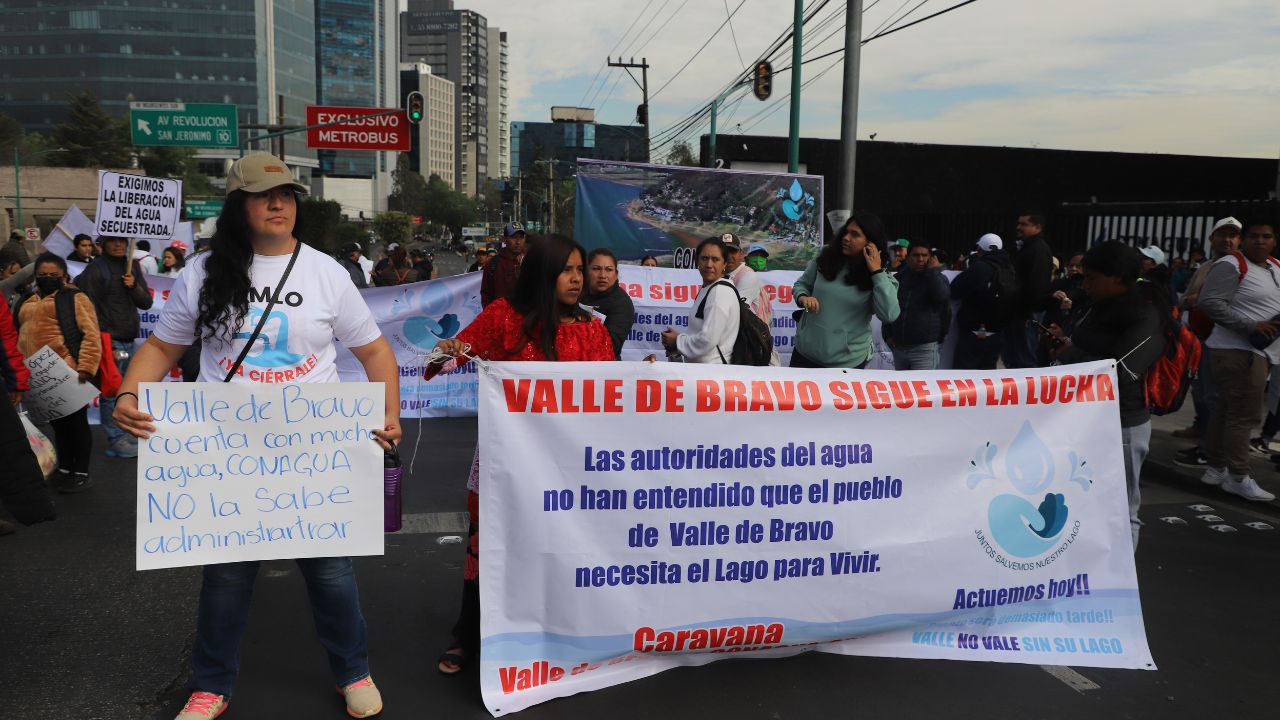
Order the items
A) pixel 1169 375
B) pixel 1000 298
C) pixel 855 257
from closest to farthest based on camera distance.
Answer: pixel 1169 375 < pixel 855 257 < pixel 1000 298

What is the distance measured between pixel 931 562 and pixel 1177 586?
2170 millimetres

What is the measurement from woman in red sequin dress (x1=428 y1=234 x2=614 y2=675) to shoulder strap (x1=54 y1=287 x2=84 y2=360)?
407cm

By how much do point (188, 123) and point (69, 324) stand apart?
74.2 ft

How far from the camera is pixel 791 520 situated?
11.8 ft

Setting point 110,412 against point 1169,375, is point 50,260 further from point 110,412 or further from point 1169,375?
point 1169,375

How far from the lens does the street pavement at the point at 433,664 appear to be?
3564 millimetres

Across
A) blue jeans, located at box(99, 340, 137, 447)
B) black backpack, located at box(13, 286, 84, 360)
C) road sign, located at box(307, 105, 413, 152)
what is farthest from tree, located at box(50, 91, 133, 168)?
black backpack, located at box(13, 286, 84, 360)

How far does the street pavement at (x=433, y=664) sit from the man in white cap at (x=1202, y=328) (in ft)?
6.75

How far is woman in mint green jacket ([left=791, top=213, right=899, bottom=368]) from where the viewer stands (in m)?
5.61

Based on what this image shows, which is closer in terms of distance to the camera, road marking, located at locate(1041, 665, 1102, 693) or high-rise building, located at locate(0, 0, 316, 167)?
road marking, located at locate(1041, 665, 1102, 693)

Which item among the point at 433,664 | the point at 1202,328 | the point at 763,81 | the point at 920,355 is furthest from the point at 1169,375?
the point at 763,81

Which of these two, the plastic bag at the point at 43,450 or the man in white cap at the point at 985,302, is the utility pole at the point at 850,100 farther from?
the plastic bag at the point at 43,450

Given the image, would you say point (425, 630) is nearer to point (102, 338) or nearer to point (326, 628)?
point (326, 628)

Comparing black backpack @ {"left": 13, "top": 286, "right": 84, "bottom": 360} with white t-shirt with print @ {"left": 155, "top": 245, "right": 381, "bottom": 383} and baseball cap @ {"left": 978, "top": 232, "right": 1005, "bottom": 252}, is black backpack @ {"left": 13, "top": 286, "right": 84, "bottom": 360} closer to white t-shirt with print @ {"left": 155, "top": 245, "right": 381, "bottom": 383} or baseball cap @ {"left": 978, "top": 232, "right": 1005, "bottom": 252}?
white t-shirt with print @ {"left": 155, "top": 245, "right": 381, "bottom": 383}
